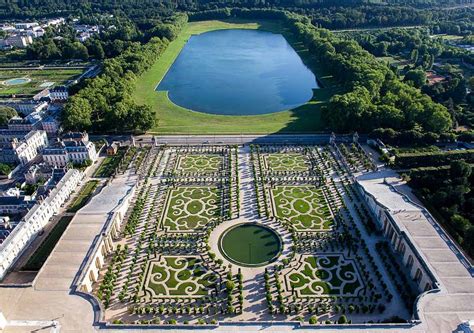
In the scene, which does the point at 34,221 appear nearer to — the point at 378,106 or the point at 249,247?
the point at 249,247

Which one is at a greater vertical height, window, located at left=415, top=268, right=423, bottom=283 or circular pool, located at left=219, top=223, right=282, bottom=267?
window, located at left=415, top=268, right=423, bottom=283

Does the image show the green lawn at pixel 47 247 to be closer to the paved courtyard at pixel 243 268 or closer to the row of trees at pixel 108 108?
the paved courtyard at pixel 243 268

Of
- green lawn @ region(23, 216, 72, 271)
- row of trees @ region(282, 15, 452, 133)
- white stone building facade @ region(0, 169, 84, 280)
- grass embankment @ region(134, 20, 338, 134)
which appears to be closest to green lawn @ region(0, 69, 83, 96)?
grass embankment @ region(134, 20, 338, 134)

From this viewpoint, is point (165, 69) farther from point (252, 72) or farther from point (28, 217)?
point (28, 217)

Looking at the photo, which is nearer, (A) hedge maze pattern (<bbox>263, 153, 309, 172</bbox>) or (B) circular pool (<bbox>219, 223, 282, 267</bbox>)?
(B) circular pool (<bbox>219, 223, 282, 267</bbox>)

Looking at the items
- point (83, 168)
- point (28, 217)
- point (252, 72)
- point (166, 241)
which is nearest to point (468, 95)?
point (252, 72)

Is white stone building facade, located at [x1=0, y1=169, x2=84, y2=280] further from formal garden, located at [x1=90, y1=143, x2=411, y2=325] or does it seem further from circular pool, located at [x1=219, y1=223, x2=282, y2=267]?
circular pool, located at [x1=219, y1=223, x2=282, y2=267]
